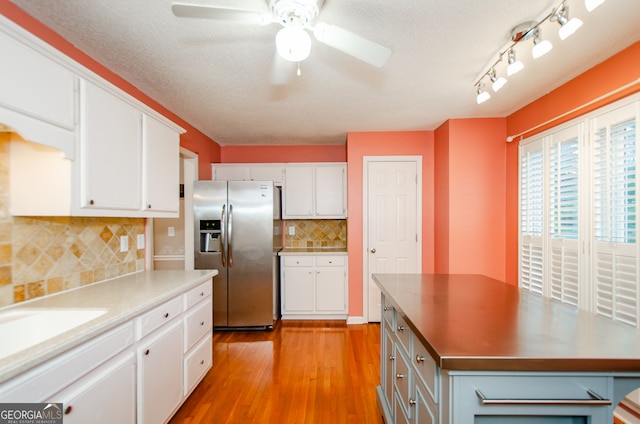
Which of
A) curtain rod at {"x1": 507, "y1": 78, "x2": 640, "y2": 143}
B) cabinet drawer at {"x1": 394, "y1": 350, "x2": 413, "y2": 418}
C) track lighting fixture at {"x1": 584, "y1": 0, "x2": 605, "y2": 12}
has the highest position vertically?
track lighting fixture at {"x1": 584, "y1": 0, "x2": 605, "y2": 12}

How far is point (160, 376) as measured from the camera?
166 cm

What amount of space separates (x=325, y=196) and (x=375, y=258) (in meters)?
1.12

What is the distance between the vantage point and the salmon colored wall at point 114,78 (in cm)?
144

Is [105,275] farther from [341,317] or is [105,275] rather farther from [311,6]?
[341,317]

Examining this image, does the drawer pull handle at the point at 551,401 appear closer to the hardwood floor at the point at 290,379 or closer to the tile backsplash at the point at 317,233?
the hardwood floor at the point at 290,379

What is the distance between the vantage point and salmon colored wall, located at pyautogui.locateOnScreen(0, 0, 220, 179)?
144 cm

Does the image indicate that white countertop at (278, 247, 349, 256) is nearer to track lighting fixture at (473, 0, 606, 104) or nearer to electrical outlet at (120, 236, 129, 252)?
electrical outlet at (120, 236, 129, 252)

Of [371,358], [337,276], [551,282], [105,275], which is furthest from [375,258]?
[105,275]

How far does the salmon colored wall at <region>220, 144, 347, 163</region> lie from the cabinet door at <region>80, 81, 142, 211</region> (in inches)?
92.7

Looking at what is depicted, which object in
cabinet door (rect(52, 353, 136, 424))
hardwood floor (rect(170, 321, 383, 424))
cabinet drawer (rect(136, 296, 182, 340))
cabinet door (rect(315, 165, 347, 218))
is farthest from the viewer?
cabinet door (rect(315, 165, 347, 218))

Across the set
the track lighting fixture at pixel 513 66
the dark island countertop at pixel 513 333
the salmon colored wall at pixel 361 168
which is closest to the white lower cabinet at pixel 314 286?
the salmon colored wall at pixel 361 168

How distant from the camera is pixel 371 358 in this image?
8.71ft

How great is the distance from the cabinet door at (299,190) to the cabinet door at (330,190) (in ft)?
0.33

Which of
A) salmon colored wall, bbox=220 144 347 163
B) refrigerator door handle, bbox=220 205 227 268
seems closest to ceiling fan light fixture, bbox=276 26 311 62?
refrigerator door handle, bbox=220 205 227 268
